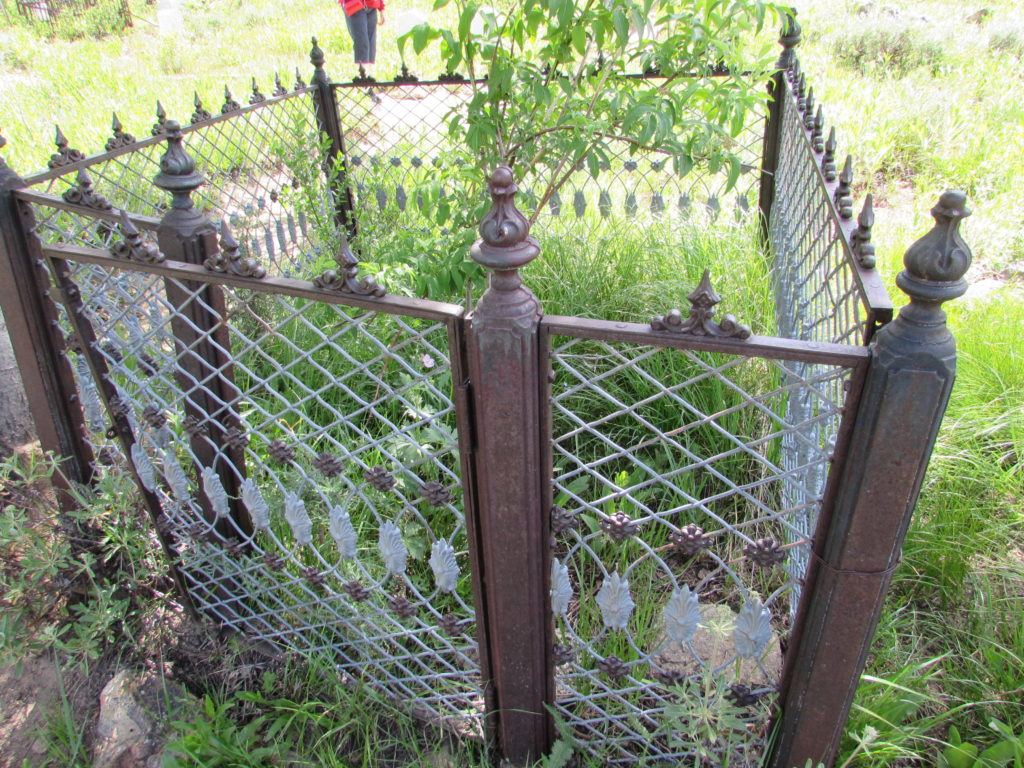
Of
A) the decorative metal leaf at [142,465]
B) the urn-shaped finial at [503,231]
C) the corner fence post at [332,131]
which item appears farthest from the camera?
the corner fence post at [332,131]

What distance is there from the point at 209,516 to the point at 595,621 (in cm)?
116

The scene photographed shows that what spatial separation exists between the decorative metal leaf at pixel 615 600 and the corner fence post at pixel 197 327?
933 millimetres

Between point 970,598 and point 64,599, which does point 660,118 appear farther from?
point 64,599

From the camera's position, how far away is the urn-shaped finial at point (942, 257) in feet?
3.35

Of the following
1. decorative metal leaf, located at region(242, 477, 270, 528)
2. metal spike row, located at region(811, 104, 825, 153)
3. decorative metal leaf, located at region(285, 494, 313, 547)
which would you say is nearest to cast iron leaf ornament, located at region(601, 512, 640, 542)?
decorative metal leaf, located at region(285, 494, 313, 547)

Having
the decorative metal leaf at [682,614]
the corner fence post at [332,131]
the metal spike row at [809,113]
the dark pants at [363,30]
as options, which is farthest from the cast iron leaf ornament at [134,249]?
the dark pants at [363,30]

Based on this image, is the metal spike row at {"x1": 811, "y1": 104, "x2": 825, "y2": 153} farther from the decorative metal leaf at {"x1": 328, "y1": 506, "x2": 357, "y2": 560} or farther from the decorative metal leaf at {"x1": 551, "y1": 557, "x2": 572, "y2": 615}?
the decorative metal leaf at {"x1": 328, "y1": 506, "x2": 357, "y2": 560}

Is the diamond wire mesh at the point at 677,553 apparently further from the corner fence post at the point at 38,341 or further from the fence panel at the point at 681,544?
the corner fence post at the point at 38,341

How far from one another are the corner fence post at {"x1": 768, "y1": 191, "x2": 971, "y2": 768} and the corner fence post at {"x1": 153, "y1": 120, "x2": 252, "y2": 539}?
4.30 ft

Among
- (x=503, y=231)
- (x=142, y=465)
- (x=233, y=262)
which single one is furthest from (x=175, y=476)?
(x=503, y=231)

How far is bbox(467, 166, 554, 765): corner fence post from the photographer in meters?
1.21

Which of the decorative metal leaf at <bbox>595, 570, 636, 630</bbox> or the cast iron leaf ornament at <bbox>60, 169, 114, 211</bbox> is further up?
the cast iron leaf ornament at <bbox>60, 169, 114, 211</bbox>

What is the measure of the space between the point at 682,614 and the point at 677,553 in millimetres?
914

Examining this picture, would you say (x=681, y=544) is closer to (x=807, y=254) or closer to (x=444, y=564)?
(x=444, y=564)
